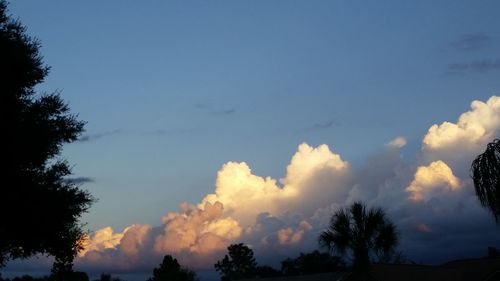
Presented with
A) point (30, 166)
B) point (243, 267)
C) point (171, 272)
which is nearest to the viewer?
point (30, 166)

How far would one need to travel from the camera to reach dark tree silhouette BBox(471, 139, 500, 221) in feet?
39.1

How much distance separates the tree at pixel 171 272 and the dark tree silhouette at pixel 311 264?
17.5 meters

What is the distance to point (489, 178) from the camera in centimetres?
1206

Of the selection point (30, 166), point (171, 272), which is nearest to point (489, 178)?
point (30, 166)

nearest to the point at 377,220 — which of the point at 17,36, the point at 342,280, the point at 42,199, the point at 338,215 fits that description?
the point at 338,215

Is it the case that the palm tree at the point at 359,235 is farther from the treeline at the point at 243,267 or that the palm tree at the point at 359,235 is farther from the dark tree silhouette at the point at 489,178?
the treeline at the point at 243,267

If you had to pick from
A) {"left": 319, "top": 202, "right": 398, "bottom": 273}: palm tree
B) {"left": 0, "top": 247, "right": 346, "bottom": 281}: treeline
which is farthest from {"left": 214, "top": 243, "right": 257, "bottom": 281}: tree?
{"left": 319, "top": 202, "right": 398, "bottom": 273}: palm tree

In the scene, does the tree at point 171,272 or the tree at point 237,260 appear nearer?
the tree at point 171,272

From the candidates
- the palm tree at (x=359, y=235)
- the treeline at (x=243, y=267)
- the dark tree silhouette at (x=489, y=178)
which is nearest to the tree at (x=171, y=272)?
the treeline at (x=243, y=267)

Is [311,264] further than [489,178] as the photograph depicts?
Yes

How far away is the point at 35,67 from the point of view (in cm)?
2231

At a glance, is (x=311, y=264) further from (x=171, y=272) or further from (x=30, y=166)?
(x=30, y=166)

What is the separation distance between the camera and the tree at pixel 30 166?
1966 cm

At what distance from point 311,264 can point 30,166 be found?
84.3m
